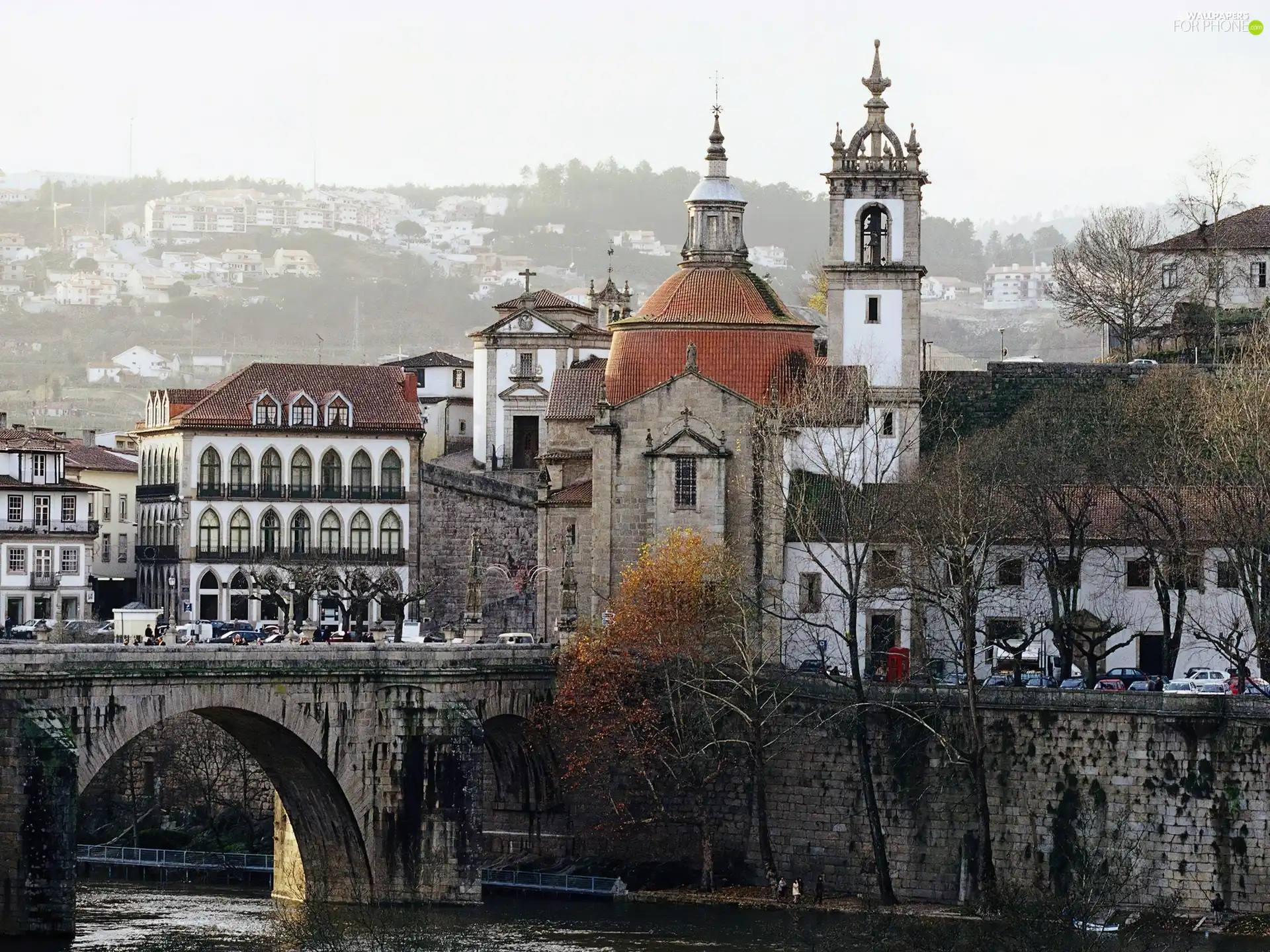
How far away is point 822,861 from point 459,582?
134 ft

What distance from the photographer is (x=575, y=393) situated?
113 metres

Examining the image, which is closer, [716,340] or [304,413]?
[716,340]

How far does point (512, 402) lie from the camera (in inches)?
5364

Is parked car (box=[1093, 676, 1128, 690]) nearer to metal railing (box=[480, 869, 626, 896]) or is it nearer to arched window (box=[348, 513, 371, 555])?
metal railing (box=[480, 869, 626, 896])

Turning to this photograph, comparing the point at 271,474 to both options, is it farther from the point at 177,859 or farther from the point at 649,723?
the point at 649,723

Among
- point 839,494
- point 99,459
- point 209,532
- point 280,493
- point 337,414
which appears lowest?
point 839,494

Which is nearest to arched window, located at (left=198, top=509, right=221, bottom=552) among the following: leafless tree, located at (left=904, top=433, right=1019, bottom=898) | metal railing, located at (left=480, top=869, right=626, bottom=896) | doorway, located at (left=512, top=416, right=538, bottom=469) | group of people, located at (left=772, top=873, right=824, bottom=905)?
doorway, located at (left=512, top=416, right=538, bottom=469)

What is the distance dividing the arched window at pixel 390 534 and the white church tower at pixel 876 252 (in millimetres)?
26710

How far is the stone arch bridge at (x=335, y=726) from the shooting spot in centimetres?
7519

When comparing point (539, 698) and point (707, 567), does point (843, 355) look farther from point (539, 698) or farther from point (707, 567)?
point (539, 698)

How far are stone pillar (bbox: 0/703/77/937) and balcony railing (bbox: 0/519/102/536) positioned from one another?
4794cm

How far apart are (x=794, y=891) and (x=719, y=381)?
22832mm

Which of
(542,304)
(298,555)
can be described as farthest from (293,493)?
(542,304)

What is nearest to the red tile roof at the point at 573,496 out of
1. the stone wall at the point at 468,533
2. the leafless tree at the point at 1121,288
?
the stone wall at the point at 468,533
